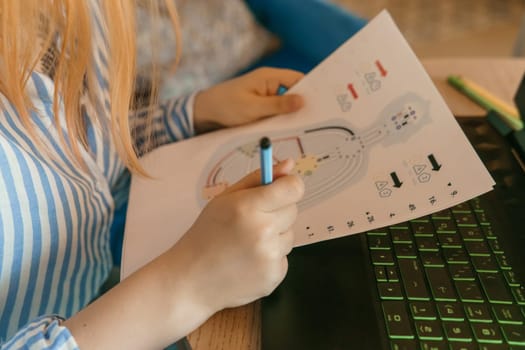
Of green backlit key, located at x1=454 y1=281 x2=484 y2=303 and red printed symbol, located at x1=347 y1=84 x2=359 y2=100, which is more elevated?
red printed symbol, located at x1=347 y1=84 x2=359 y2=100

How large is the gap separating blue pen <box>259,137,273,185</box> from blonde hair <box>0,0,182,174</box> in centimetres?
17

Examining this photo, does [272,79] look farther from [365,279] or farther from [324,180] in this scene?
[365,279]

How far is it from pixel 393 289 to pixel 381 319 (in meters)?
0.03

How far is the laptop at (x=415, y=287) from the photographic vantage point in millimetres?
334

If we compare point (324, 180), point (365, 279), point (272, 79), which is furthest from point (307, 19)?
point (365, 279)

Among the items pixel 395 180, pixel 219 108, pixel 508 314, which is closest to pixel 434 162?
pixel 395 180

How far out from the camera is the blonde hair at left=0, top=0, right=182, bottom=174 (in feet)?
1.32

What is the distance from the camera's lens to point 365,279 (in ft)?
1.22

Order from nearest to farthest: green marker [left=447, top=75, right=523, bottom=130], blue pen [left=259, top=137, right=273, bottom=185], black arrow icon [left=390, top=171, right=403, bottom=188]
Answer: blue pen [left=259, top=137, right=273, bottom=185]
black arrow icon [left=390, top=171, right=403, bottom=188]
green marker [left=447, top=75, right=523, bottom=130]

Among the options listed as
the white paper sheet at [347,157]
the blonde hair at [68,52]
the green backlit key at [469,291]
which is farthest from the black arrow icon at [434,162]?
the blonde hair at [68,52]

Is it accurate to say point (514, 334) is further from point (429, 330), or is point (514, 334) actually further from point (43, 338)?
point (43, 338)

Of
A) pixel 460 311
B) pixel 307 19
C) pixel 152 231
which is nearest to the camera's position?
pixel 460 311

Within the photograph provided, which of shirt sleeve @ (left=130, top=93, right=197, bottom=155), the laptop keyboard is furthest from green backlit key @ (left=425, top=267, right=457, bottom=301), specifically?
shirt sleeve @ (left=130, top=93, right=197, bottom=155)

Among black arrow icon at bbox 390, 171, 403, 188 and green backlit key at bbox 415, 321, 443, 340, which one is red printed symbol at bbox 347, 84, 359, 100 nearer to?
black arrow icon at bbox 390, 171, 403, 188
